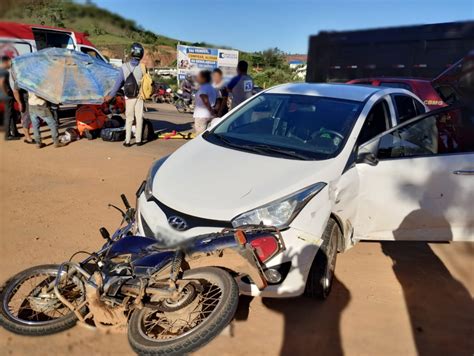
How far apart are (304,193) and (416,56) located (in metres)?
9.24

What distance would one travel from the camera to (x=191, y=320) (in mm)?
2295

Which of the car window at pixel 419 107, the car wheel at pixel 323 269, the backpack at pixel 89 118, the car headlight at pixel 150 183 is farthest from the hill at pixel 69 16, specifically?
the backpack at pixel 89 118

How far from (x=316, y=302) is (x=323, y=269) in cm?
29

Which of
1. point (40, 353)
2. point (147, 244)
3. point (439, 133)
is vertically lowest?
point (40, 353)

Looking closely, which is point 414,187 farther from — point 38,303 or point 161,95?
point 161,95

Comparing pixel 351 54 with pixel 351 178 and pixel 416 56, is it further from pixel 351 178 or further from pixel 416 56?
pixel 351 178

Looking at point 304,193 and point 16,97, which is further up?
point 16,97

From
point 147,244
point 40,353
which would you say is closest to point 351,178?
point 147,244

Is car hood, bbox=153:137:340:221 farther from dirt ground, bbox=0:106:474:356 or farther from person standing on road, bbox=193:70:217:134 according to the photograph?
person standing on road, bbox=193:70:217:134

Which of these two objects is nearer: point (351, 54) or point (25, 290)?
point (25, 290)

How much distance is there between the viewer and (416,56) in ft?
33.5

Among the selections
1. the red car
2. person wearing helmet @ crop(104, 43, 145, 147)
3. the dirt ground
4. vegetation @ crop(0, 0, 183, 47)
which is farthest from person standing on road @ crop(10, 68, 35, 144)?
the red car

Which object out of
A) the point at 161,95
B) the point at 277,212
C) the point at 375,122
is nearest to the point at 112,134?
the point at 375,122

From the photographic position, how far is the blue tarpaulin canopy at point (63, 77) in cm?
695
